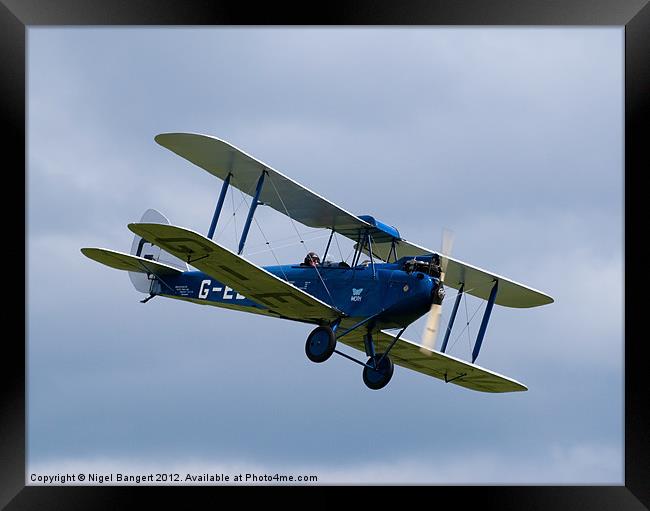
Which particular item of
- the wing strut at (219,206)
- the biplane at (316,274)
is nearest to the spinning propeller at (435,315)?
the biplane at (316,274)

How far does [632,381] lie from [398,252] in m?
5.44

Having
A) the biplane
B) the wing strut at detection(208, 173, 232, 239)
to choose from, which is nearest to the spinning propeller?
the biplane

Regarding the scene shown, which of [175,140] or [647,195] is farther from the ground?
[175,140]

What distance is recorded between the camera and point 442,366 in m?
16.8

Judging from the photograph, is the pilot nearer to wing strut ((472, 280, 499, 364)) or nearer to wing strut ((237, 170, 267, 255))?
wing strut ((237, 170, 267, 255))

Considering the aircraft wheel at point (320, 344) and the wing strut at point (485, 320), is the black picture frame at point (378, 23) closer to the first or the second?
the aircraft wheel at point (320, 344)

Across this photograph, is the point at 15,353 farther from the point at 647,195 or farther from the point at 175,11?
→ the point at 647,195

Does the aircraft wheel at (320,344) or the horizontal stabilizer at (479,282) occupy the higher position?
the horizontal stabilizer at (479,282)

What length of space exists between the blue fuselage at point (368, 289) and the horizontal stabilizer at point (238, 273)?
245mm

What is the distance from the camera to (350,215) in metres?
15.0

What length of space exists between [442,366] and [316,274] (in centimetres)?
271

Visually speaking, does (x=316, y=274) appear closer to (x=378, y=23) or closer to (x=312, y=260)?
(x=312, y=260)

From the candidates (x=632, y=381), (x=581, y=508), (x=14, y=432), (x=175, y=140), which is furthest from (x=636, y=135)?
(x=14, y=432)

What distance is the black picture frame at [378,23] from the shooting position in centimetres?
1147
